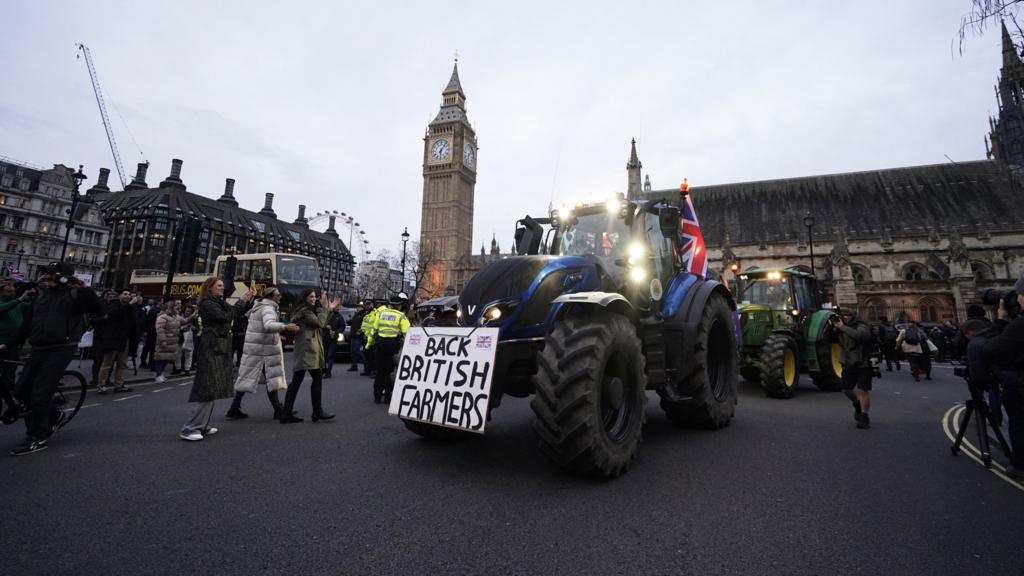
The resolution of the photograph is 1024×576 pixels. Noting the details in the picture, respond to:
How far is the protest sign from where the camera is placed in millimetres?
3318

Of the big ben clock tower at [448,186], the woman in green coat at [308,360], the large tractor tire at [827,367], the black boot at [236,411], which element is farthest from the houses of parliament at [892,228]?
the big ben clock tower at [448,186]

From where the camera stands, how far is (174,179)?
75.2 meters

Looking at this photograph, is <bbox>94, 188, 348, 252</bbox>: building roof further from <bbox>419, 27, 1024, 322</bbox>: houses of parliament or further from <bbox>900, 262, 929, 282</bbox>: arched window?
<bbox>900, 262, 929, 282</bbox>: arched window

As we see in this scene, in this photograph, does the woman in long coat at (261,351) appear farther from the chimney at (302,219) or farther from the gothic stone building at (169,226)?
the chimney at (302,219)

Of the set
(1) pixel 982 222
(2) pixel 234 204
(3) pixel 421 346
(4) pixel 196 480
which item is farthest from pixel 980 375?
(2) pixel 234 204

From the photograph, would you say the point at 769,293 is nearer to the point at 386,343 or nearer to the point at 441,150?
the point at 386,343

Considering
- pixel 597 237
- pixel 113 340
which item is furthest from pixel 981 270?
pixel 113 340

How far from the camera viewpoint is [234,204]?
84.1m

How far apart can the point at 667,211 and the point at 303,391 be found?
26.3ft

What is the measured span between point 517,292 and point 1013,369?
474 cm

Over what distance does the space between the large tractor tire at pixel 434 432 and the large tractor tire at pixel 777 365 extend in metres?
6.47

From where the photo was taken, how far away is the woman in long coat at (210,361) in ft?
16.3

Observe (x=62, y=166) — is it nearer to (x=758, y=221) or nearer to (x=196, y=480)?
(x=196, y=480)

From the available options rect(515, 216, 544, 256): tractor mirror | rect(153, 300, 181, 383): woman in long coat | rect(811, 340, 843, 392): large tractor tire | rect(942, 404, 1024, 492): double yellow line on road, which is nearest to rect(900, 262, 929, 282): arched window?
rect(811, 340, 843, 392): large tractor tire
